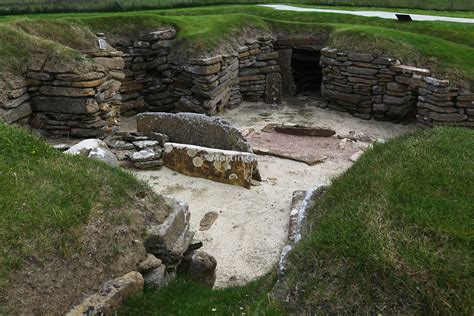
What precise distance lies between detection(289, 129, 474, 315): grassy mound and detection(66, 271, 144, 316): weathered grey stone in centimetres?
170

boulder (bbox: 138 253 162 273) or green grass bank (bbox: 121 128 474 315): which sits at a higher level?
green grass bank (bbox: 121 128 474 315)

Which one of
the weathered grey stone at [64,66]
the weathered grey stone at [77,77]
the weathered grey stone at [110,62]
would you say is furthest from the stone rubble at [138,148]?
the weathered grey stone at [110,62]

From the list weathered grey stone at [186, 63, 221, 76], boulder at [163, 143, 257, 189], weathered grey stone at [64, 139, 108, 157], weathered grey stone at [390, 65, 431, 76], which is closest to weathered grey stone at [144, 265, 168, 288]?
weathered grey stone at [64, 139, 108, 157]

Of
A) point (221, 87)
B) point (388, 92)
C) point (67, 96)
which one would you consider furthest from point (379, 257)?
point (388, 92)

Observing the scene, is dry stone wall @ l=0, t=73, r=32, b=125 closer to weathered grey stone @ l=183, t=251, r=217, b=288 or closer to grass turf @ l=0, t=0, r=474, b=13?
weathered grey stone @ l=183, t=251, r=217, b=288

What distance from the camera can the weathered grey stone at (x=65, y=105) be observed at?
442 inches

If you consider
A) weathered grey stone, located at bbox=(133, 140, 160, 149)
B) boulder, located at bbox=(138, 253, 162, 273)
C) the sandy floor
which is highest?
boulder, located at bbox=(138, 253, 162, 273)

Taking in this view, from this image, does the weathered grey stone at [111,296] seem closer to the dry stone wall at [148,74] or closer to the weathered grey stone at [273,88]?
the dry stone wall at [148,74]

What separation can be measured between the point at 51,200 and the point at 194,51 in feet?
37.2

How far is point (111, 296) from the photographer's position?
4.86m

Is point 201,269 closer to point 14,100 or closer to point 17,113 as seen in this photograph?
point 17,113

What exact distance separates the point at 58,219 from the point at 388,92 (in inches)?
547

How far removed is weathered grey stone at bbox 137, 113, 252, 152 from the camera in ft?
36.5

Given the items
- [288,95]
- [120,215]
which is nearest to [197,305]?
[120,215]
